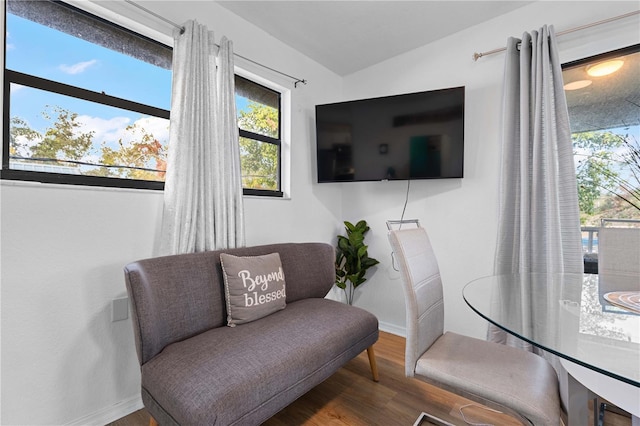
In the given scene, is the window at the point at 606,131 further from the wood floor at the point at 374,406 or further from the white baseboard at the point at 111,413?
the white baseboard at the point at 111,413

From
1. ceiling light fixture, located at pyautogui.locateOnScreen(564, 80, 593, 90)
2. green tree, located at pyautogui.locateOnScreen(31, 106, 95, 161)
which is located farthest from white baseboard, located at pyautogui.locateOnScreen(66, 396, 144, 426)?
ceiling light fixture, located at pyautogui.locateOnScreen(564, 80, 593, 90)

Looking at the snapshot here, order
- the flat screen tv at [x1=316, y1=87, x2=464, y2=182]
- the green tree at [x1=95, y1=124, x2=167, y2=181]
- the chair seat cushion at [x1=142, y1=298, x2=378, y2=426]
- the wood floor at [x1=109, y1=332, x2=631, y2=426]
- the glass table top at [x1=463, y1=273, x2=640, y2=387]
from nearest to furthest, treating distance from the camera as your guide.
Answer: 1. the glass table top at [x1=463, y1=273, x2=640, y2=387]
2. the chair seat cushion at [x1=142, y1=298, x2=378, y2=426]
3. the wood floor at [x1=109, y1=332, x2=631, y2=426]
4. the green tree at [x1=95, y1=124, x2=167, y2=181]
5. the flat screen tv at [x1=316, y1=87, x2=464, y2=182]

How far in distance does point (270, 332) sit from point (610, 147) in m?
2.50

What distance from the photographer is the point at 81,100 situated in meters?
1.61

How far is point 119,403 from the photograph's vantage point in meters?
1.66

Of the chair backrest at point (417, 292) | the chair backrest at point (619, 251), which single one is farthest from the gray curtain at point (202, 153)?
the chair backrest at point (619, 251)

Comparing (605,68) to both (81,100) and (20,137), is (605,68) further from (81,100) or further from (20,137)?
(20,137)

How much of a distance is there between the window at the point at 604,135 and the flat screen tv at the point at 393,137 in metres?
0.76

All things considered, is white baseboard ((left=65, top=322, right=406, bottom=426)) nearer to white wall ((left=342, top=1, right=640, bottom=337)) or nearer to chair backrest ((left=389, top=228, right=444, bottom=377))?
chair backrest ((left=389, top=228, right=444, bottom=377))

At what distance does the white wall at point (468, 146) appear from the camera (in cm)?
203

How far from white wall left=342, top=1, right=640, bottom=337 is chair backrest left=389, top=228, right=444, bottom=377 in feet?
3.79

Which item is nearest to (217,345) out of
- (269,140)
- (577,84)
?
(269,140)

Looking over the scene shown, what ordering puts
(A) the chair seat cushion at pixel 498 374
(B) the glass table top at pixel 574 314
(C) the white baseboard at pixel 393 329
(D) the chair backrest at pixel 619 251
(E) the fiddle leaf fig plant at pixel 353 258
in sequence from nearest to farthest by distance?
(B) the glass table top at pixel 574 314 → (A) the chair seat cushion at pixel 498 374 → (D) the chair backrest at pixel 619 251 → (C) the white baseboard at pixel 393 329 → (E) the fiddle leaf fig plant at pixel 353 258

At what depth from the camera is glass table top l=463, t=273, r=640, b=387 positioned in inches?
31.5
